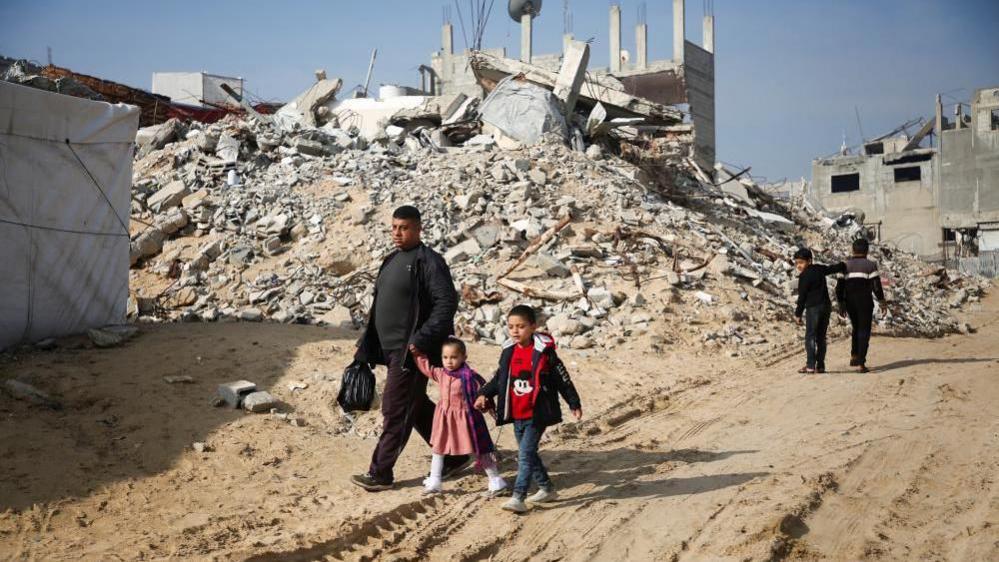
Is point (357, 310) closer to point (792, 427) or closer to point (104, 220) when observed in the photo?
point (104, 220)

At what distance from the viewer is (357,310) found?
10242mm

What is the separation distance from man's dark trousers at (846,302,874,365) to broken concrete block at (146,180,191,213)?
10.8 metres

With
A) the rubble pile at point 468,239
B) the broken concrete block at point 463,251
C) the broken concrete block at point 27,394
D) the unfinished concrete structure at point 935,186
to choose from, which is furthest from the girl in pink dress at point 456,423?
the unfinished concrete structure at point 935,186

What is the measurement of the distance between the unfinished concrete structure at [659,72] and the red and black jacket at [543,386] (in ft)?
88.3

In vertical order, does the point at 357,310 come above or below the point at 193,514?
above

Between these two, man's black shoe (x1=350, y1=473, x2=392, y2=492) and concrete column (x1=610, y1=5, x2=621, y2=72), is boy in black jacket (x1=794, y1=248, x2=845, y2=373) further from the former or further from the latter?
concrete column (x1=610, y1=5, x2=621, y2=72)

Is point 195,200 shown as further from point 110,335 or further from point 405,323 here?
point 405,323

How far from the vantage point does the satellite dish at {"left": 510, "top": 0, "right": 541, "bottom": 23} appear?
39688 millimetres

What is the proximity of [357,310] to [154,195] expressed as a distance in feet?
19.7

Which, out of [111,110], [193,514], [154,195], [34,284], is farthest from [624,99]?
[193,514]

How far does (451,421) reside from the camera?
497cm

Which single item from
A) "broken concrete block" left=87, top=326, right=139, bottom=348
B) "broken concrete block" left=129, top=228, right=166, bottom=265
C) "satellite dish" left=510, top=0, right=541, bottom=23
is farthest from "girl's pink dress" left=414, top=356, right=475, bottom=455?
"satellite dish" left=510, top=0, right=541, bottom=23

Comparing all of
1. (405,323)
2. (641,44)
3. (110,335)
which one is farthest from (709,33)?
(405,323)

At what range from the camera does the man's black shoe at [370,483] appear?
503cm
